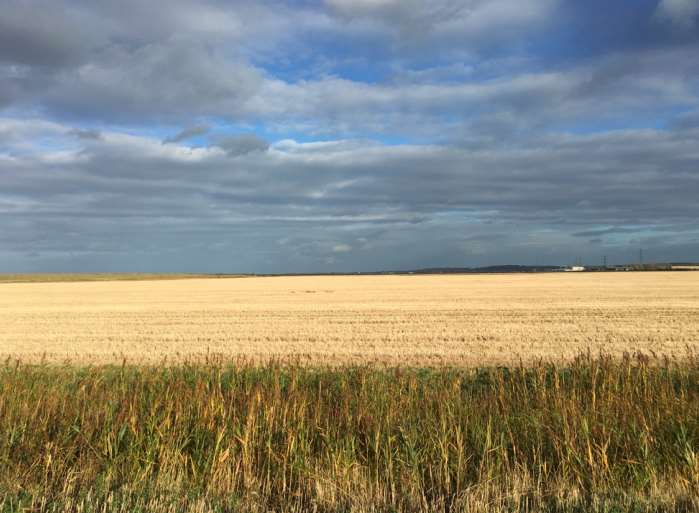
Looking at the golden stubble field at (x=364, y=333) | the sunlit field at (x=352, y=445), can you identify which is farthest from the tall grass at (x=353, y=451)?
the golden stubble field at (x=364, y=333)

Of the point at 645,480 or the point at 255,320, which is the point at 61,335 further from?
the point at 645,480

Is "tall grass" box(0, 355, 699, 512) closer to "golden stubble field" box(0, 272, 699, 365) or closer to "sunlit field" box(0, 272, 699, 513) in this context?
"sunlit field" box(0, 272, 699, 513)

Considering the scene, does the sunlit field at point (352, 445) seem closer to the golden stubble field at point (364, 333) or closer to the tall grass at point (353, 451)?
the tall grass at point (353, 451)

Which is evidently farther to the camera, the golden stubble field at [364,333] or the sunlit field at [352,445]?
the golden stubble field at [364,333]

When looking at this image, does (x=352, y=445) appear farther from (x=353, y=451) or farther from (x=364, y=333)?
(x=364, y=333)

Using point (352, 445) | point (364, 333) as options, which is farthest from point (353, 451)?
point (364, 333)

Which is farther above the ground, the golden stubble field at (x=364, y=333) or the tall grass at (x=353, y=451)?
the tall grass at (x=353, y=451)

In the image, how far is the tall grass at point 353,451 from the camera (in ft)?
20.6

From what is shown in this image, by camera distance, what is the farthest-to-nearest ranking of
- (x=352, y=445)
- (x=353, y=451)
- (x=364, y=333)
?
(x=364, y=333)
(x=352, y=445)
(x=353, y=451)

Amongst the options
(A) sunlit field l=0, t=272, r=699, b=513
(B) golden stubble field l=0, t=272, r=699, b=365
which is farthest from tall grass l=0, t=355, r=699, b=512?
(B) golden stubble field l=0, t=272, r=699, b=365

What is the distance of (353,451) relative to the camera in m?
7.33

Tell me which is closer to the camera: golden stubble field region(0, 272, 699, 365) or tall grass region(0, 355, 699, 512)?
tall grass region(0, 355, 699, 512)

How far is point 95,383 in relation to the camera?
10.5 m

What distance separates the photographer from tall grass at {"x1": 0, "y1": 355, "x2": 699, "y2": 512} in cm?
629
